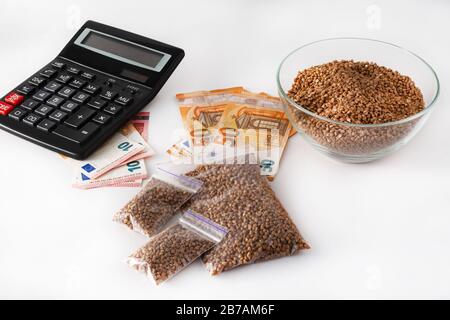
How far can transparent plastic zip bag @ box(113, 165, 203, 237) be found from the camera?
1114 mm

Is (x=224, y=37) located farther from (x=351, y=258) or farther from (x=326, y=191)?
(x=351, y=258)

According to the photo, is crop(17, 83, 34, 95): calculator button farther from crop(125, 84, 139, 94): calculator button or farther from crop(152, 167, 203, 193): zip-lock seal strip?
crop(152, 167, 203, 193): zip-lock seal strip

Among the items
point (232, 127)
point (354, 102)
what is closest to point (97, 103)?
point (232, 127)

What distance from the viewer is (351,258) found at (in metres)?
1.07

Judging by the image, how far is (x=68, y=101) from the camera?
132 centimetres

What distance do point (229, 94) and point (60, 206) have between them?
17.5 inches

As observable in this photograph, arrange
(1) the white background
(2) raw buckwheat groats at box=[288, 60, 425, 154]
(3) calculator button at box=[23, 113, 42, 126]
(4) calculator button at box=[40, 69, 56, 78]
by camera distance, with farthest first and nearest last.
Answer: (4) calculator button at box=[40, 69, 56, 78] < (3) calculator button at box=[23, 113, 42, 126] < (2) raw buckwheat groats at box=[288, 60, 425, 154] < (1) the white background

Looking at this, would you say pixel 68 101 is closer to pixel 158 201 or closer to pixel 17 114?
pixel 17 114

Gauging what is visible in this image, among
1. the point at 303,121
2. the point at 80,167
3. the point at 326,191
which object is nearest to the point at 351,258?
the point at 326,191

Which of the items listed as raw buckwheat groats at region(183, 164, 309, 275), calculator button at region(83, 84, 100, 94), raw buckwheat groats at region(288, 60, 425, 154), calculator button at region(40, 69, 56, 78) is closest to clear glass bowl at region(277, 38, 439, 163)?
raw buckwheat groats at region(288, 60, 425, 154)

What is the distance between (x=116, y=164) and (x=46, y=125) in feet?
0.52

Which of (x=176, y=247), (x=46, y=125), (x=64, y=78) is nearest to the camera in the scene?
(x=176, y=247)

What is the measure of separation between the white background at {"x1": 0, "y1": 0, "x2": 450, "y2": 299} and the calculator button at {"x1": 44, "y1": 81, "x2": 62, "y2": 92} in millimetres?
119

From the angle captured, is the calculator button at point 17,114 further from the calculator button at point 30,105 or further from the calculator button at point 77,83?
the calculator button at point 77,83
